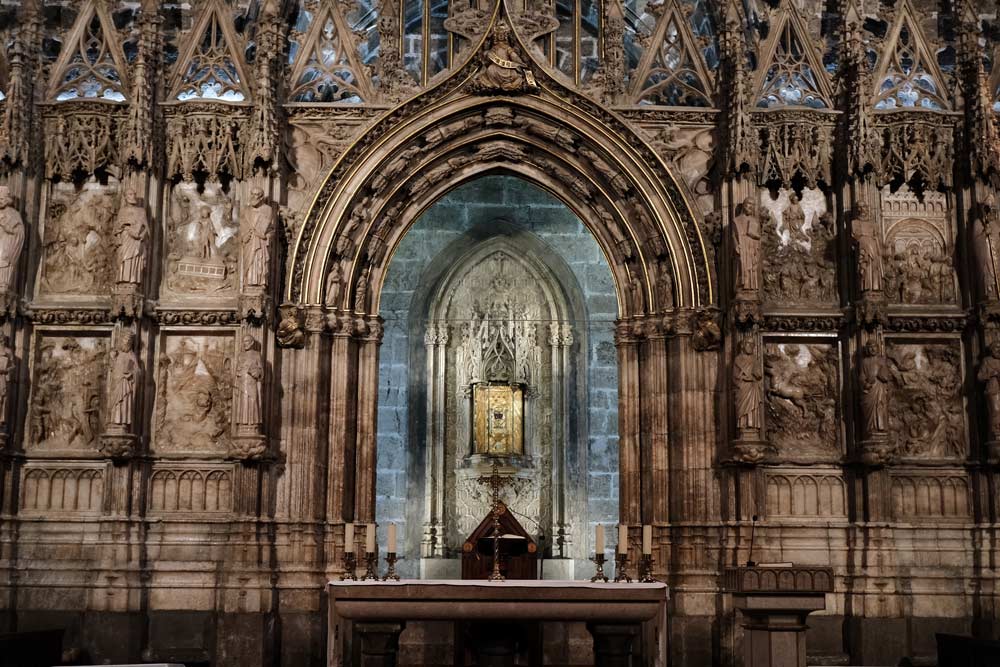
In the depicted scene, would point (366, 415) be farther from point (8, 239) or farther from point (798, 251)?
point (798, 251)

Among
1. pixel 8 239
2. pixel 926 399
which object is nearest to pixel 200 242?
pixel 8 239

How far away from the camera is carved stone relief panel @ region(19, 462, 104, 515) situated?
13.9m

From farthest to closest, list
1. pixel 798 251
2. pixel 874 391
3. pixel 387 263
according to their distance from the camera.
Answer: pixel 387 263 → pixel 798 251 → pixel 874 391

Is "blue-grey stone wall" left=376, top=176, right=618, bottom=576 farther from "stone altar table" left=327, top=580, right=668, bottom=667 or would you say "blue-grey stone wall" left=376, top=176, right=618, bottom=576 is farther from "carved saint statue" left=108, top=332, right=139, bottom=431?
"stone altar table" left=327, top=580, right=668, bottom=667

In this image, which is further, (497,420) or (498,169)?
(497,420)

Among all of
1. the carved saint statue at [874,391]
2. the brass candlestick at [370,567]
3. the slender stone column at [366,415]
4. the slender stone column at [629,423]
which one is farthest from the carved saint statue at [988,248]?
the brass candlestick at [370,567]

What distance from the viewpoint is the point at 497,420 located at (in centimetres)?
1900

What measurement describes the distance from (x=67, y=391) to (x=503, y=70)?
6.64 meters

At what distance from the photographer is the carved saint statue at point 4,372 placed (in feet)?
44.7

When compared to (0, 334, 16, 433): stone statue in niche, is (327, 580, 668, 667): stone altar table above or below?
below

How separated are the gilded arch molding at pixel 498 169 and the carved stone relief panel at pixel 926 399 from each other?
98.5 inches

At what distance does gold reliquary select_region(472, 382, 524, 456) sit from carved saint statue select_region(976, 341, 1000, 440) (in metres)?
7.36

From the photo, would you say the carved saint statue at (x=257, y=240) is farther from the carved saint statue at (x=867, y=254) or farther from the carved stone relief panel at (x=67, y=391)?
the carved saint statue at (x=867, y=254)

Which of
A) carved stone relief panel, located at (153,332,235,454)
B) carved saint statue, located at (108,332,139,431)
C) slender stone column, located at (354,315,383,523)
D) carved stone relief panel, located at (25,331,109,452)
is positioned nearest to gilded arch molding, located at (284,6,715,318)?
slender stone column, located at (354,315,383,523)
